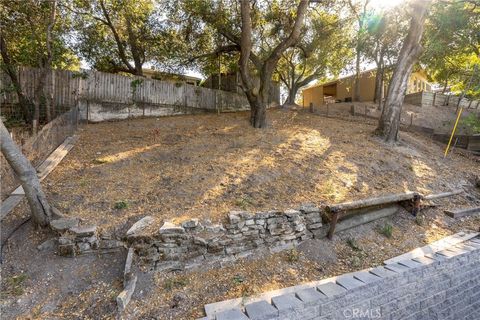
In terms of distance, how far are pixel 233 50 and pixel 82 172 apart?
28.4 ft

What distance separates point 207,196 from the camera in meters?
4.50

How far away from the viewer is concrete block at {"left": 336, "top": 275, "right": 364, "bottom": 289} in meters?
3.31

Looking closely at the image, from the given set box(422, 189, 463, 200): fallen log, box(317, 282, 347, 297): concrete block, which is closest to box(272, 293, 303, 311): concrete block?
box(317, 282, 347, 297): concrete block

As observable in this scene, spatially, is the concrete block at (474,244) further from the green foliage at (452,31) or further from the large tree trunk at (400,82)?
the green foliage at (452,31)

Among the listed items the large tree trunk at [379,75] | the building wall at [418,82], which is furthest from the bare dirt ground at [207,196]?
the building wall at [418,82]

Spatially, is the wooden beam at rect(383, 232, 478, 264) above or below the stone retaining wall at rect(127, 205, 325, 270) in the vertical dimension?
below

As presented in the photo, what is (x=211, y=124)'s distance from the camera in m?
9.42

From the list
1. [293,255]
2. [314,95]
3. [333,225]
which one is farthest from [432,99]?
[293,255]

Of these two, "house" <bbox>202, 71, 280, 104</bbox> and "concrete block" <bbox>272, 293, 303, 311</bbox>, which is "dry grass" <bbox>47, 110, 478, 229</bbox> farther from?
"house" <bbox>202, 71, 280, 104</bbox>

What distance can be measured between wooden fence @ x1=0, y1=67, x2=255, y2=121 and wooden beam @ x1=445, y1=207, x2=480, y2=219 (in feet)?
31.9

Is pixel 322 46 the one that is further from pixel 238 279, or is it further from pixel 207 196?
pixel 238 279

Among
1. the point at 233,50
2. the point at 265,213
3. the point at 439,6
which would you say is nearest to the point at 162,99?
the point at 233,50

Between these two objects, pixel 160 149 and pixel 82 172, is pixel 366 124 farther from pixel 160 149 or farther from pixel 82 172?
pixel 82 172

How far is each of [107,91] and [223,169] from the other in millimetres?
6363
